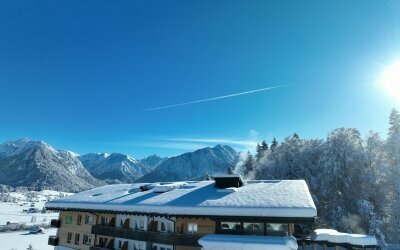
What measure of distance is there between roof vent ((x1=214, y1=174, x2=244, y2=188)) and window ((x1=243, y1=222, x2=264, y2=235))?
5.04m

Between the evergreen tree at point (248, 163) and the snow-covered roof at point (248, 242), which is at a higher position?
the evergreen tree at point (248, 163)

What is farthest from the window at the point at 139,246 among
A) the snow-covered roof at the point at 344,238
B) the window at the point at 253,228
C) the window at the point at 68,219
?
the snow-covered roof at the point at 344,238

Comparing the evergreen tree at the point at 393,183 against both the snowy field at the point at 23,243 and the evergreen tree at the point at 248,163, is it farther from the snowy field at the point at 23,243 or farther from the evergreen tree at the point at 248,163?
the snowy field at the point at 23,243

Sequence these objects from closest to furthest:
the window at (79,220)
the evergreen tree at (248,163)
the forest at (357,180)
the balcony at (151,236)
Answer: the balcony at (151,236) → the window at (79,220) → the forest at (357,180) → the evergreen tree at (248,163)

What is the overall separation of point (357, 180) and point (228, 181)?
992 inches

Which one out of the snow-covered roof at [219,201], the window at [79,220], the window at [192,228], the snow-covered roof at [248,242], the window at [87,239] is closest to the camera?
the snow-covered roof at [248,242]

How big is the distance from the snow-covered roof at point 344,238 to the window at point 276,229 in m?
3.81

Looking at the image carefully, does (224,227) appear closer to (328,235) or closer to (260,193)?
(260,193)

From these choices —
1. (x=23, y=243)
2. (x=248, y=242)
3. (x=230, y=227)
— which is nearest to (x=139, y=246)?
(x=230, y=227)

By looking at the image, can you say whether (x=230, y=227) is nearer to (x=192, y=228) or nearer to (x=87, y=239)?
(x=192, y=228)

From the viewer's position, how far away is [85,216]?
31.1 m

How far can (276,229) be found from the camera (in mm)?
19109

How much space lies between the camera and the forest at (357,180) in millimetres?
37906

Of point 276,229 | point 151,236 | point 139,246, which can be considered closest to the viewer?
point 276,229
